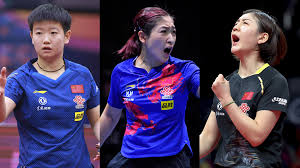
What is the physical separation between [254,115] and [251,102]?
7 centimetres

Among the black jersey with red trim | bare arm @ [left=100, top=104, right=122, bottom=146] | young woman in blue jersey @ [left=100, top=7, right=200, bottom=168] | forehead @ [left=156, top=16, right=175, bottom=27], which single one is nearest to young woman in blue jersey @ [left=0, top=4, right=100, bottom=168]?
bare arm @ [left=100, top=104, right=122, bottom=146]

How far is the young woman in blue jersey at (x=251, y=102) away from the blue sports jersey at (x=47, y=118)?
0.78 metres

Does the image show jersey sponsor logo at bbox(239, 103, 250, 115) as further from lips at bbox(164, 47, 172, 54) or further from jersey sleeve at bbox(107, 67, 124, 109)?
jersey sleeve at bbox(107, 67, 124, 109)

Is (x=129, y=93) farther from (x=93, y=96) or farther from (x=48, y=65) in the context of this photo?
(x=48, y=65)

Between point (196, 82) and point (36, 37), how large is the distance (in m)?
1.02

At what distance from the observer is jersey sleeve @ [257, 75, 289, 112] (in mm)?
1846

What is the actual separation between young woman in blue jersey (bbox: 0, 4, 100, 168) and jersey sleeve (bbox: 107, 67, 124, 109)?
33cm

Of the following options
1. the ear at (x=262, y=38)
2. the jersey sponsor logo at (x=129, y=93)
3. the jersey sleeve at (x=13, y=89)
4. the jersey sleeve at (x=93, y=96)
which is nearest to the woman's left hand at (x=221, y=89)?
the ear at (x=262, y=38)

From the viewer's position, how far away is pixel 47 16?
220cm

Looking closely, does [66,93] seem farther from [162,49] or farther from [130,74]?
[162,49]

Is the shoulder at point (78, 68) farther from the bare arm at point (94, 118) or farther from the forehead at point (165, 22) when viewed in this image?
the forehead at point (165, 22)

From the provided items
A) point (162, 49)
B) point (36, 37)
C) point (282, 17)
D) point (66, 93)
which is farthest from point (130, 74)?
point (282, 17)

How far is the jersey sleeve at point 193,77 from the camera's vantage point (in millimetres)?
1904

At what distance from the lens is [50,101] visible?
2156mm
